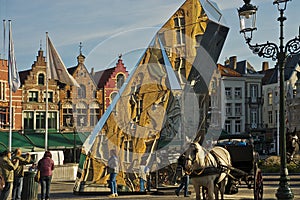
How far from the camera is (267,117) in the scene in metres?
71.3

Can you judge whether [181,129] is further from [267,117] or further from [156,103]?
[267,117]

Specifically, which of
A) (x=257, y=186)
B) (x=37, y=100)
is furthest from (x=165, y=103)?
(x=37, y=100)

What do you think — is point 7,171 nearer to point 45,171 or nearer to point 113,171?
point 45,171

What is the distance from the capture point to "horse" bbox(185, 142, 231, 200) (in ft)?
36.2

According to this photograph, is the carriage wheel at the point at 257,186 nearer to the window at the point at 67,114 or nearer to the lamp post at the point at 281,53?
the lamp post at the point at 281,53

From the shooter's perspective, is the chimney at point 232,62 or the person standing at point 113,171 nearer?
the person standing at point 113,171

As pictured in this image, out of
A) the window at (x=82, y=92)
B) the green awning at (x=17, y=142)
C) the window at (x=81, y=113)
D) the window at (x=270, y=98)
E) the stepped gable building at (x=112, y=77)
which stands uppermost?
the window at (x=270, y=98)

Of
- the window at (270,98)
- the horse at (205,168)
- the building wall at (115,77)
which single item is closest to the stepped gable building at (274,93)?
the window at (270,98)

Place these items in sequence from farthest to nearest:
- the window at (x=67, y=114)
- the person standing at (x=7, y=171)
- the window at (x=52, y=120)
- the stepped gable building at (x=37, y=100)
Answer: the window at (x=67, y=114) < the window at (x=52, y=120) < the stepped gable building at (x=37, y=100) < the person standing at (x=7, y=171)

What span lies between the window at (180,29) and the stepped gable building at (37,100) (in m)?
32.1

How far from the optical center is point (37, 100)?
160 ft

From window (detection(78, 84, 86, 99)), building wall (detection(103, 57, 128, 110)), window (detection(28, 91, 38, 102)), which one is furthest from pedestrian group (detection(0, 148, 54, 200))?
window (detection(28, 91, 38, 102))

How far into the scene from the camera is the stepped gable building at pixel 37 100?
4775 centimetres

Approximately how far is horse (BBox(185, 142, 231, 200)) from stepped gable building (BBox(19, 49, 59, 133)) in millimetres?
36258
